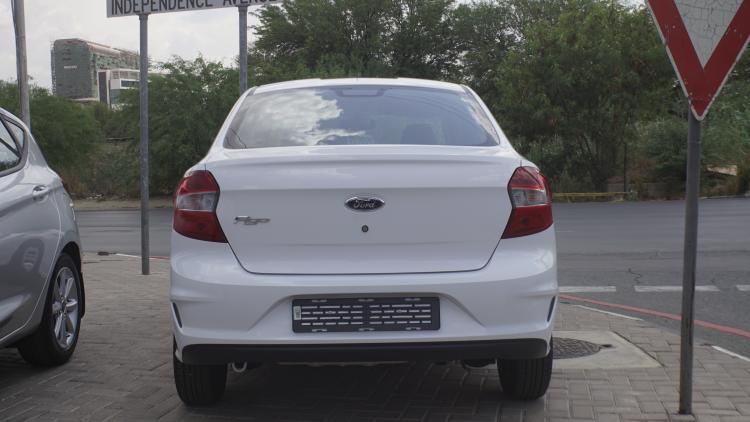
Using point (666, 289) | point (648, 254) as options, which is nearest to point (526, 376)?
point (666, 289)

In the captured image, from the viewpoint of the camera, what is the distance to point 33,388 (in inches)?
194

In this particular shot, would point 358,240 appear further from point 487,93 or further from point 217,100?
point 487,93

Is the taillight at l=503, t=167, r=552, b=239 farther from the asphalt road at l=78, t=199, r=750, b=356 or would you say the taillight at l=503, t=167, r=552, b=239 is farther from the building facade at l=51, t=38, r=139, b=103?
the building facade at l=51, t=38, r=139, b=103

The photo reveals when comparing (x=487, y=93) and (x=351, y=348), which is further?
(x=487, y=93)

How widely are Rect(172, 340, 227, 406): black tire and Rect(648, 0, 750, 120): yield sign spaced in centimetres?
272

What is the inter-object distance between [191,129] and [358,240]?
103 feet

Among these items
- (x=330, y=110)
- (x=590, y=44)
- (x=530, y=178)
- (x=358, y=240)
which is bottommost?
(x=358, y=240)

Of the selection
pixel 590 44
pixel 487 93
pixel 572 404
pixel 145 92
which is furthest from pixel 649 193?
pixel 572 404

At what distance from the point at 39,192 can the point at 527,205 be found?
3183mm

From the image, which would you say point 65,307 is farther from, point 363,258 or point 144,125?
point 144,125

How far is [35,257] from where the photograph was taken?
503 centimetres

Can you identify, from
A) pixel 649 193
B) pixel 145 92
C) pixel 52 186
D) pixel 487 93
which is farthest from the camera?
pixel 487 93

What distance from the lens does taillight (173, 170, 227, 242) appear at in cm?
382

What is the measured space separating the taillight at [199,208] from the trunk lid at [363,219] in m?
0.04
